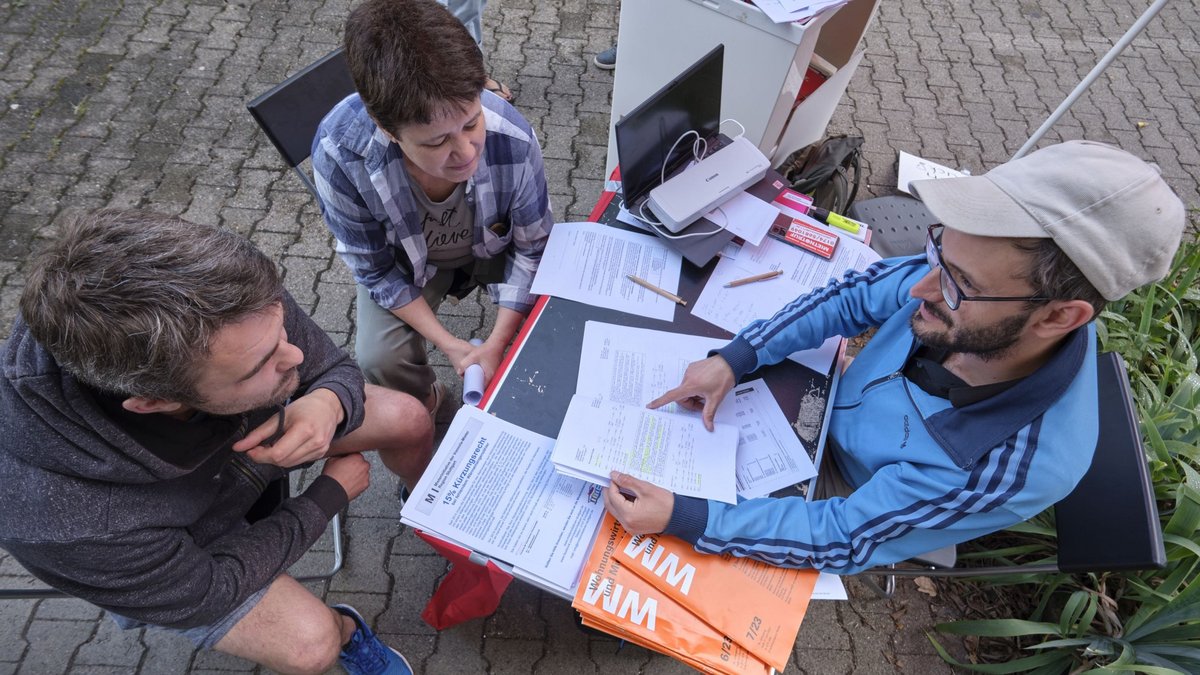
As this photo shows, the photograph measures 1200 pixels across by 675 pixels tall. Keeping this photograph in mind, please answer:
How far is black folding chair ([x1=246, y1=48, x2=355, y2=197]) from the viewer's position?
209cm

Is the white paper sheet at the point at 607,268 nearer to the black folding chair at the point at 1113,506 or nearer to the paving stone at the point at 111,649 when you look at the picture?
the black folding chair at the point at 1113,506

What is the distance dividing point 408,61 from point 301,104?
850mm

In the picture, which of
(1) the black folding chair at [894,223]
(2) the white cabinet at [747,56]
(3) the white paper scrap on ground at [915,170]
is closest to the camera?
(2) the white cabinet at [747,56]

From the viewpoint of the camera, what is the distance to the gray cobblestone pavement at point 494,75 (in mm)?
2246

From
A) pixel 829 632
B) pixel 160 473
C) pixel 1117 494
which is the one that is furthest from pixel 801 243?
pixel 160 473

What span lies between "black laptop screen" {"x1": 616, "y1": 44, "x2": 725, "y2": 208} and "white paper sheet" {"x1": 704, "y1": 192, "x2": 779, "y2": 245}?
0.22 metres

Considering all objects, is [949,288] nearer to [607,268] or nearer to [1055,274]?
[1055,274]

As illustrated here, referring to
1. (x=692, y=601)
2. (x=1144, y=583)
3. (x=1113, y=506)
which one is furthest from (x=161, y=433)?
(x=1144, y=583)

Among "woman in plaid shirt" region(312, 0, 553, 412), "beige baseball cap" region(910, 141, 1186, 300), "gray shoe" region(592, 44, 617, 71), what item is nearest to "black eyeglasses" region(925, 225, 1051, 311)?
"beige baseball cap" region(910, 141, 1186, 300)

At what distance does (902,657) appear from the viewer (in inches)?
92.0

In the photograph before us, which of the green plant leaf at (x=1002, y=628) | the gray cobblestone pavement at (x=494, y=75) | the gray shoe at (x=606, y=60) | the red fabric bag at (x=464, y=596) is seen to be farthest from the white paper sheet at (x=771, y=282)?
the gray shoe at (x=606, y=60)

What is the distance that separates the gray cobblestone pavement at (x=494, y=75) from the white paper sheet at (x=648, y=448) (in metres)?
1.02

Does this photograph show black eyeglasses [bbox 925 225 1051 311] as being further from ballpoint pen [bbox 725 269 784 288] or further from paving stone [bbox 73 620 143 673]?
paving stone [bbox 73 620 143 673]

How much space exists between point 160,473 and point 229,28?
379 centimetres
